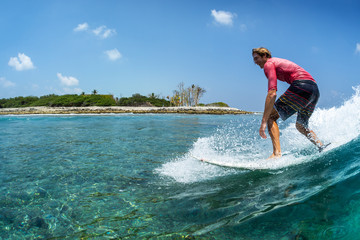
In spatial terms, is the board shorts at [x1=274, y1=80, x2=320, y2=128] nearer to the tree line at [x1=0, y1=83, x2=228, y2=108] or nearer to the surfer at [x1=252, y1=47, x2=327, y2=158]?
the surfer at [x1=252, y1=47, x2=327, y2=158]

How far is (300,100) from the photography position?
164 inches

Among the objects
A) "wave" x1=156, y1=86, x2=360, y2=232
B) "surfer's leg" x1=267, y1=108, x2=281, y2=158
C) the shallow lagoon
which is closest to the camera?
the shallow lagoon

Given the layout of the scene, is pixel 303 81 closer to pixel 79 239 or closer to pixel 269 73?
pixel 269 73

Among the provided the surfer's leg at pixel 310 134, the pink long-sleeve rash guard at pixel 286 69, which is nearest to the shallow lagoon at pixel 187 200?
the surfer's leg at pixel 310 134

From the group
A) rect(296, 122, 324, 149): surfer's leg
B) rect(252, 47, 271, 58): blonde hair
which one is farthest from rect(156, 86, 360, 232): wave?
rect(252, 47, 271, 58): blonde hair

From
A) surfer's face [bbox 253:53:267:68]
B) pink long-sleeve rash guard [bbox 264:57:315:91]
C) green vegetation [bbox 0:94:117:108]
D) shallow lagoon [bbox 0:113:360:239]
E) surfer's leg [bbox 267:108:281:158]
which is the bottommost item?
shallow lagoon [bbox 0:113:360:239]

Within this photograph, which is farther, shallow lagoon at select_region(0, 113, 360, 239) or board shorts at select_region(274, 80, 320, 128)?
board shorts at select_region(274, 80, 320, 128)

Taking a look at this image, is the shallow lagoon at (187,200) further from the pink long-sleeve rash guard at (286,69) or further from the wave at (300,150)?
the pink long-sleeve rash guard at (286,69)

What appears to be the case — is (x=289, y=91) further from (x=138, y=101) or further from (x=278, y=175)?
(x=138, y=101)

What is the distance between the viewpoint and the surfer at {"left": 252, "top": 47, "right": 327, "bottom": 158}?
13.3 feet

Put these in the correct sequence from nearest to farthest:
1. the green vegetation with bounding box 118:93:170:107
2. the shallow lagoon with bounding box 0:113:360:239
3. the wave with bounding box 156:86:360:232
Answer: the shallow lagoon with bounding box 0:113:360:239 → the wave with bounding box 156:86:360:232 → the green vegetation with bounding box 118:93:170:107

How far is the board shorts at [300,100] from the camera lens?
4090 mm

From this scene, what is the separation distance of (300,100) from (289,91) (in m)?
0.24

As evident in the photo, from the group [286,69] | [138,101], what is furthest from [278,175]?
[138,101]
